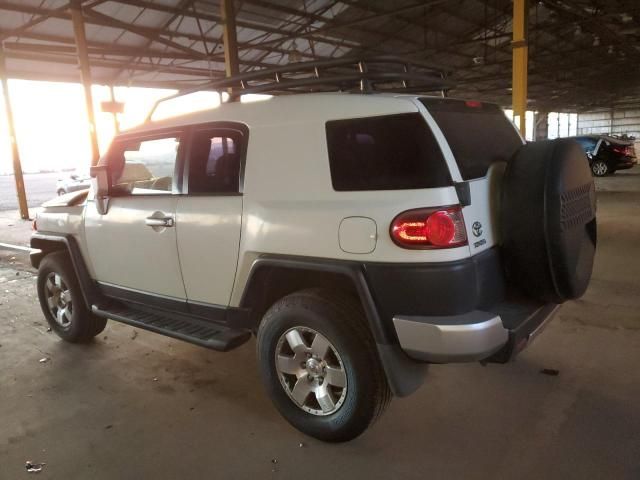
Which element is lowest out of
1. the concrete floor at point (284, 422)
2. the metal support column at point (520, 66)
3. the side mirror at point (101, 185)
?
the concrete floor at point (284, 422)

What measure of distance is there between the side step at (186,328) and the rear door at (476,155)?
1532mm

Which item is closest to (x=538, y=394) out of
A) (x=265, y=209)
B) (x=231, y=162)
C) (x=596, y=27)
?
(x=265, y=209)

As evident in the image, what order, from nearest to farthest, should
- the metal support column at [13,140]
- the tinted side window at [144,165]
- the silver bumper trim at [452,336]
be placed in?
the silver bumper trim at [452,336]
the tinted side window at [144,165]
the metal support column at [13,140]

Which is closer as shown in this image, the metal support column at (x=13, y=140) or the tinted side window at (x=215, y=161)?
the tinted side window at (x=215, y=161)

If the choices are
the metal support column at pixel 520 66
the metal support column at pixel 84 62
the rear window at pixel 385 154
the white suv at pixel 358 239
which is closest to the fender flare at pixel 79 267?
the white suv at pixel 358 239

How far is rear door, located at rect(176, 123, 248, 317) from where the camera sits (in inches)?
114

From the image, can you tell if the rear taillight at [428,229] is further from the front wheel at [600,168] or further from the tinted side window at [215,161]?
the front wheel at [600,168]

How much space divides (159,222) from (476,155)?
6.63 feet

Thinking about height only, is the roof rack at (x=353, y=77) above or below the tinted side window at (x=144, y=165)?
above

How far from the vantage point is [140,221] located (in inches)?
133

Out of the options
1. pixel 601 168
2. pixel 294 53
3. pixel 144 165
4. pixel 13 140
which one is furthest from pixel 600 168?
pixel 13 140

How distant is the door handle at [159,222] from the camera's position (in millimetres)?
3171

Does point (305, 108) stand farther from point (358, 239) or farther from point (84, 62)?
point (84, 62)

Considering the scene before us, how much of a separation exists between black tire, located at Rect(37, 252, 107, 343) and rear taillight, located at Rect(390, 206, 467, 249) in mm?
3029
